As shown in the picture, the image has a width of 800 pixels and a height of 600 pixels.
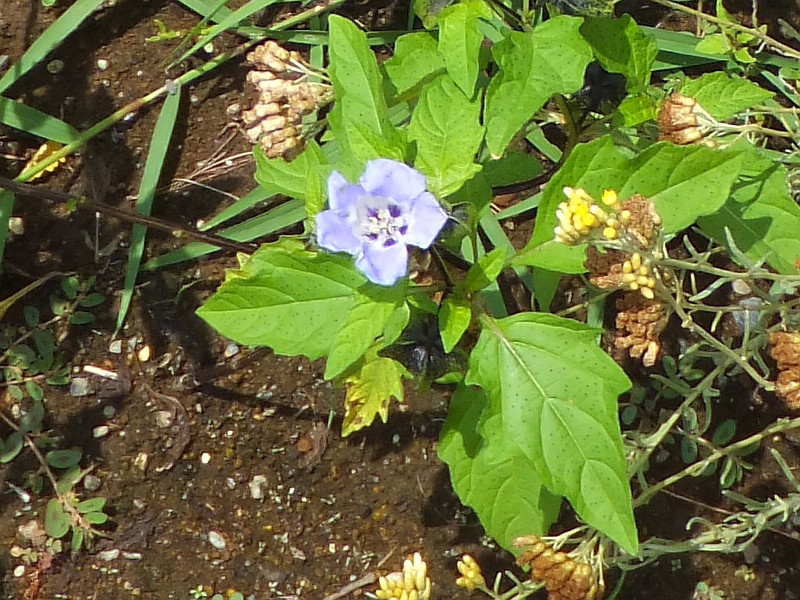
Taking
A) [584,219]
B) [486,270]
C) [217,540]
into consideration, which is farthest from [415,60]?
[217,540]

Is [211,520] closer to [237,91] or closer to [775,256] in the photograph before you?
[237,91]

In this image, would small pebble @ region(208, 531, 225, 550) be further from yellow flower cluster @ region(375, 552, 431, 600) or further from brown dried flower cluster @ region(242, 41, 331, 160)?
brown dried flower cluster @ region(242, 41, 331, 160)

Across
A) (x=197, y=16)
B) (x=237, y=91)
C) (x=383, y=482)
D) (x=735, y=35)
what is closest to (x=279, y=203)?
(x=237, y=91)

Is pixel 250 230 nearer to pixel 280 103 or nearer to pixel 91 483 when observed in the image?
pixel 280 103

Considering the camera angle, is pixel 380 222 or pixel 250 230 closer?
pixel 380 222

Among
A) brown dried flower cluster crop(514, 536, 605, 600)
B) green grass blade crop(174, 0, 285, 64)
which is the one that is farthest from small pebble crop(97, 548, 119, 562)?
green grass blade crop(174, 0, 285, 64)

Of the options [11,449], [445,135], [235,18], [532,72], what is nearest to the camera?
[445,135]

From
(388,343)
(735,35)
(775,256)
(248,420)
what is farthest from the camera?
(248,420)
